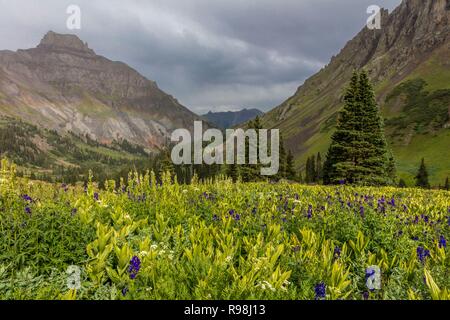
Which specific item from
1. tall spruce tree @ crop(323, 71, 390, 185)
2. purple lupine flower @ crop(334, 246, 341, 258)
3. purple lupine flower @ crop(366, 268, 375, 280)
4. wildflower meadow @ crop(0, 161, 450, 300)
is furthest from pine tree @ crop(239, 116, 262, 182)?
purple lupine flower @ crop(366, 268, 375, 280)

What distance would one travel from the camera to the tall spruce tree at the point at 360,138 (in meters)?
29.2

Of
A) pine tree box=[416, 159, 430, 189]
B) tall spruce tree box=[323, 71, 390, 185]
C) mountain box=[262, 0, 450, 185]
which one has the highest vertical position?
mountain box=[262, 0, 450, 185]

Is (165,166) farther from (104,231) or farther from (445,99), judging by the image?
(445,99)

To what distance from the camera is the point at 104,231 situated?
495 centimetres

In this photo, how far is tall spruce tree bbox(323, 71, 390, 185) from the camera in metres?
29.2

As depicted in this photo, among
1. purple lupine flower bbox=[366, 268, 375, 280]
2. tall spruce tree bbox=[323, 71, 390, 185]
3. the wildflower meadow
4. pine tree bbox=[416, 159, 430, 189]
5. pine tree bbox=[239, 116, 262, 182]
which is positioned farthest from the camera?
pine tree bbox=[416, 159, 430, 189]

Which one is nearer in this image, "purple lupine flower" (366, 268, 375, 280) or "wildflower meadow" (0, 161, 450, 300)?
"wildflower meadow" (0, 161, 450, 300)

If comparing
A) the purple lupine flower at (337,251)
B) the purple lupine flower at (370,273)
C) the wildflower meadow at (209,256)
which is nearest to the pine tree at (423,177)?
the wildflower meadow at (209,256)

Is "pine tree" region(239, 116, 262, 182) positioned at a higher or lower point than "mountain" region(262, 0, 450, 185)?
lower

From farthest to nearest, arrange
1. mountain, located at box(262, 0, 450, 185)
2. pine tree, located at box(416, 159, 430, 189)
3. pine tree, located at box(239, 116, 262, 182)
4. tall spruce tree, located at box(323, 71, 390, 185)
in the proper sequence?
1. mountain, located at box(262, 0, 450, 185)
2. pine tree, located at box(416, 159, 430, 189)
3. pine tree, located at box(239, 116, 262, 182)
4. tall spruce tree, located at box(323, 71, 390, 185)

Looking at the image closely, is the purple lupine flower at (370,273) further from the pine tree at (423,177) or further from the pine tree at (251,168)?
the pine tree at (423,177)

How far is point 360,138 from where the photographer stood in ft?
95.8

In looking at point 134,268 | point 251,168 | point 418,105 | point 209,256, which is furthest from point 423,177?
point 134,268

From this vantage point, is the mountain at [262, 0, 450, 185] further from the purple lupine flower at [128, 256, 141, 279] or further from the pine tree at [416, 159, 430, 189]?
the purple lupine flower at [128, 256, 141, 279]
